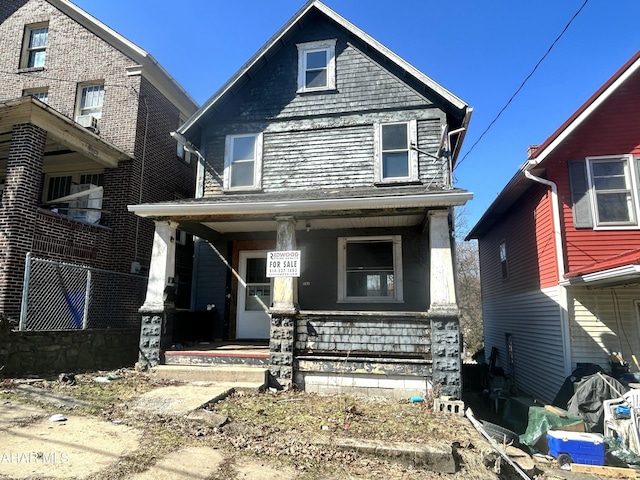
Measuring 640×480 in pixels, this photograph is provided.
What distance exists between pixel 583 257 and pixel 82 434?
9049 millimetres

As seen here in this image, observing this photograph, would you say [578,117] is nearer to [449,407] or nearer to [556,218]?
[556,218]

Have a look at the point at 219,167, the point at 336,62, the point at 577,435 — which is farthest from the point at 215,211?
the point at 577,435

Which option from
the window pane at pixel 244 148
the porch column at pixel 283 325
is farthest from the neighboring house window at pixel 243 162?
the porch column at pixel 283 325

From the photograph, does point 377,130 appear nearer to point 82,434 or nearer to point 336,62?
point 336,62

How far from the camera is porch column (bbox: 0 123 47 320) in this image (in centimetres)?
789

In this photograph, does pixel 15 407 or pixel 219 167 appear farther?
pixel 219 167

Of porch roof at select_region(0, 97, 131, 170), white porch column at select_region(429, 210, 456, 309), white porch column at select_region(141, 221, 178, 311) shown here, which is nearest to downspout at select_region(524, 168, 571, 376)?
white porch column at select_region(429, 210, 456, 309)

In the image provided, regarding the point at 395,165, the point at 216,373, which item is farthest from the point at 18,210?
the point at 395,165

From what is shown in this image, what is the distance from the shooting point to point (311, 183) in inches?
390

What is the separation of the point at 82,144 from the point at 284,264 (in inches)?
244

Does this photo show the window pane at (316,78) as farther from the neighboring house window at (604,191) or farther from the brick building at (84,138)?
the neighboring house window at (604,191)

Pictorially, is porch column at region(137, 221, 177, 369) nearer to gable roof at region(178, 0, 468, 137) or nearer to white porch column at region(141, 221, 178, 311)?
white porch column at region(141, 221, 178, 311)

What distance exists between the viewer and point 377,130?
32.1ft

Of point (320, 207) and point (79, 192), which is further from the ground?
point (79, 192)
